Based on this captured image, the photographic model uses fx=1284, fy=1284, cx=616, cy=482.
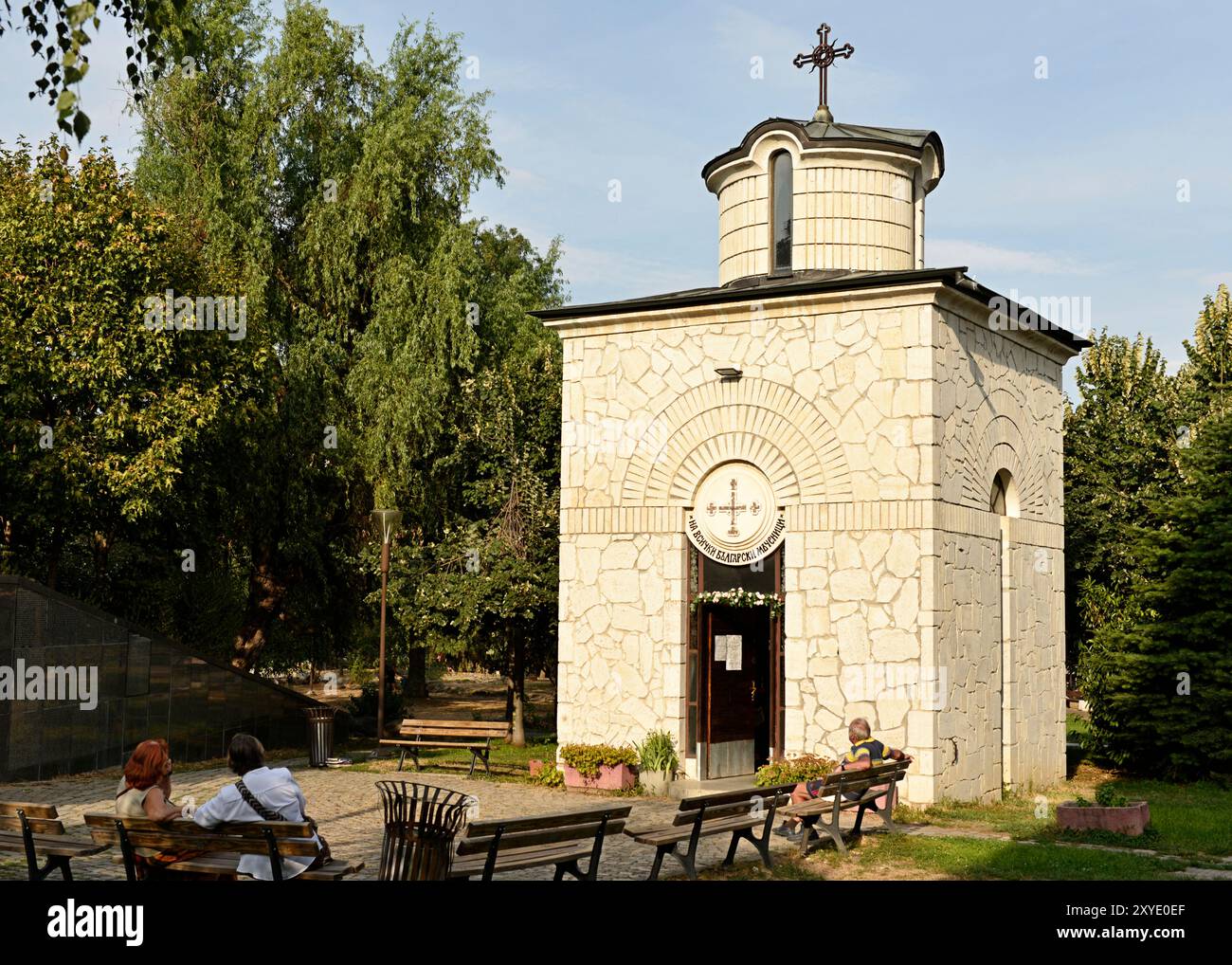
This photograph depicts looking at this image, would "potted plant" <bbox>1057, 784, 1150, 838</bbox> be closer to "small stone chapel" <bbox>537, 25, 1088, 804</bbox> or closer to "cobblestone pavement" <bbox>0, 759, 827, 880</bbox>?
"small stone chapel" <bbox>537, 25, 1088, 804</bbox>

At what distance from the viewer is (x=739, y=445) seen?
1727 cm

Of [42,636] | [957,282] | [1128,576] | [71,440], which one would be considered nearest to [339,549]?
[71,440]

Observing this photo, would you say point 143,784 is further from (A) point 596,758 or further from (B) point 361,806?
(A) point 596,758

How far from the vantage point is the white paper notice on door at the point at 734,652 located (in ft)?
58.4

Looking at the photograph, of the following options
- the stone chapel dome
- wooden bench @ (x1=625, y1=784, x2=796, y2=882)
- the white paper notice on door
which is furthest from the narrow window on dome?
wooden bench @ (x1=625, y1=784, x2=796, y2=882)

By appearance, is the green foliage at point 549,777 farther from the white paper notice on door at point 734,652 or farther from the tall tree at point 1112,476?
the tall tree at point 1112,476

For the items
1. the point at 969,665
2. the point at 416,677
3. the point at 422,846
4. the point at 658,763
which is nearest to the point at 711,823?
the point at 422,846

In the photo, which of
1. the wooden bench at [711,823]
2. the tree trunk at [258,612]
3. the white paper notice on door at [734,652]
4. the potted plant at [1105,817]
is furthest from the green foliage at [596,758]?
the tree trunk at [258,612]

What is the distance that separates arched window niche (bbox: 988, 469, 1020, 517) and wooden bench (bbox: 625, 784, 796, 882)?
7.69 meters

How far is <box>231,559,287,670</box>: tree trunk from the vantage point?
992 inches

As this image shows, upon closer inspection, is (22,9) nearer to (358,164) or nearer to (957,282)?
(957,282)

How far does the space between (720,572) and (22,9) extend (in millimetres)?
11913

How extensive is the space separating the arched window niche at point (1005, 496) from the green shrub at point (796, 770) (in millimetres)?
4898

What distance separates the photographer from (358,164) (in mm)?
25156
